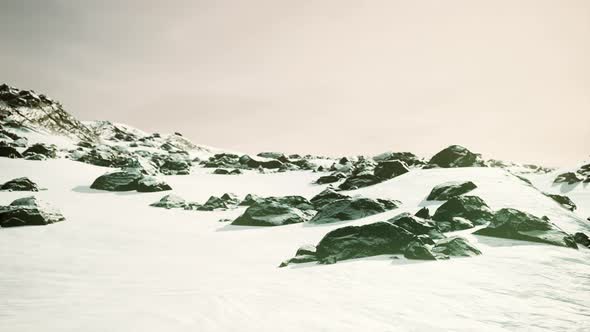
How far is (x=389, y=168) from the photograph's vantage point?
69.3ft

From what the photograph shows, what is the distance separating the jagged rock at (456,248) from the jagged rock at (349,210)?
438cm

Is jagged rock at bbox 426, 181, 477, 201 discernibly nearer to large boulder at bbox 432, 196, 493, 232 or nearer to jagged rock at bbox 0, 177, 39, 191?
large boulder at bbox 432, 196, 493, 232

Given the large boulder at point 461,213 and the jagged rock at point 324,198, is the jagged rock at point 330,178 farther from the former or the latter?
the large boulder at point 461,213

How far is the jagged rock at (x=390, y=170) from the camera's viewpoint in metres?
20.8

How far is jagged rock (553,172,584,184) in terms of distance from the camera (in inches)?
993

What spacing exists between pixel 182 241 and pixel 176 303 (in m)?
5.39

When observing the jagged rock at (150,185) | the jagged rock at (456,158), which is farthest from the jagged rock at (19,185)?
the jagged rock at (456,158)

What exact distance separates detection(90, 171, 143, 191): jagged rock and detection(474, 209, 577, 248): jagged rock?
15.5 m

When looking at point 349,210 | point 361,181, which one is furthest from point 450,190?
point 361,181

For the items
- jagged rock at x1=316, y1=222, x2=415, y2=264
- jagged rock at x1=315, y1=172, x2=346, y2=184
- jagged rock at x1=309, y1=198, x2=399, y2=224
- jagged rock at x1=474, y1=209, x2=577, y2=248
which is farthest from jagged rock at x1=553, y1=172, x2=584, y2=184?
jagged rock at x1=316, y1=222, x2=415, y2=264

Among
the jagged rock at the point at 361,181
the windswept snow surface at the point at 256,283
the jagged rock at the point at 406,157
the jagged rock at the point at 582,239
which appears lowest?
the windswept snow surface at the point at 256,283

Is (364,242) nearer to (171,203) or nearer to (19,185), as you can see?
(171,203)

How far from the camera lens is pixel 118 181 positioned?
712 inches

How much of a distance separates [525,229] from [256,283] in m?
7.22
